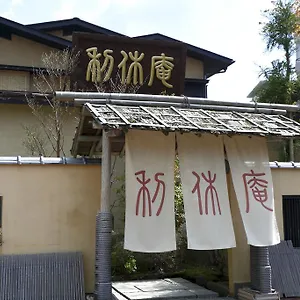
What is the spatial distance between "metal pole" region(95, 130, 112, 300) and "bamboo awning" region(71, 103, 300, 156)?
47 centimetres

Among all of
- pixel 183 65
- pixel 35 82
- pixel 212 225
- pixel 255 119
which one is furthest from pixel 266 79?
pixel 212 225

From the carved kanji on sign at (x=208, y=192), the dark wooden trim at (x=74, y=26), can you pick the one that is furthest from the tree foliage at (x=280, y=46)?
the carved kanji on sign at (x=208, y=192)

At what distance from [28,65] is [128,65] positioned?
4709 mm

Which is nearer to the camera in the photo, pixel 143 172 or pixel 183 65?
pixel 143 172

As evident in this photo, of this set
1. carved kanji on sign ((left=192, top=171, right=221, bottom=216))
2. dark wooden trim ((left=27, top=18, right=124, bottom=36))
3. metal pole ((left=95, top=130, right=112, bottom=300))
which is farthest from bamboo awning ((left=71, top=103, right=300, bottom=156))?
dark wooden trim ((left=27, top=18, right=124, bottom=36))

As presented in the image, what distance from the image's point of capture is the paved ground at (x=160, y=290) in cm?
A: 825

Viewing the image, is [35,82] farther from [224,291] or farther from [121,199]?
[224,291]

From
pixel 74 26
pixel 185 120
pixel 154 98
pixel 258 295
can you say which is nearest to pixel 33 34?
pixel 74 26

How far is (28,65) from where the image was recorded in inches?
675

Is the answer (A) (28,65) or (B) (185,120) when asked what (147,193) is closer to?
(B) (185,120)

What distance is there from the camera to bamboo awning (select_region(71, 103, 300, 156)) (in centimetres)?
669

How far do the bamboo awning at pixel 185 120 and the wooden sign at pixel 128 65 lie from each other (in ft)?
19.3

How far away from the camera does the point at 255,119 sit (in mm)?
8078

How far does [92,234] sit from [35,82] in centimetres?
961
